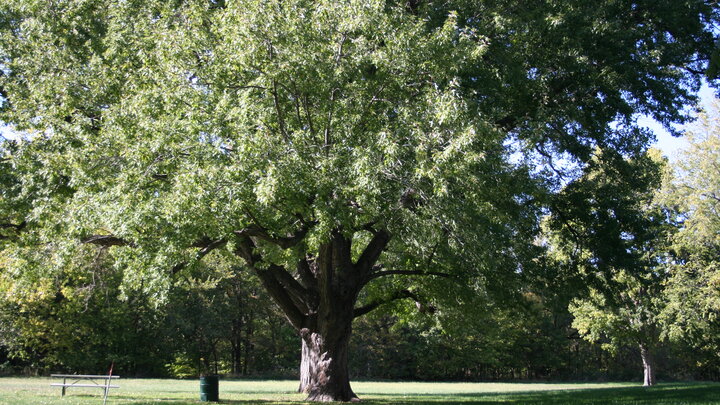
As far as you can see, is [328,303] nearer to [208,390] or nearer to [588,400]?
[208,390]

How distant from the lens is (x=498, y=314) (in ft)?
69.9

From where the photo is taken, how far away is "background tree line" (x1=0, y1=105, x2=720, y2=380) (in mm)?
15734

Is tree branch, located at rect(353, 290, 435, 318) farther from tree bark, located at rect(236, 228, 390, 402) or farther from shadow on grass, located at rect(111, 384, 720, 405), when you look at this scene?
shadow on grass, located at rect(111, 384, 720, 405)

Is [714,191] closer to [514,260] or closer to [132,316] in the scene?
[514,260]

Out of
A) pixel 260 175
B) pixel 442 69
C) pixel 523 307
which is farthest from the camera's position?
pixel 523 307

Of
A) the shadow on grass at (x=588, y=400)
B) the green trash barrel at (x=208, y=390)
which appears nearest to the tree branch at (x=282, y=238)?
the shadow on grass at (x=588, y=400)

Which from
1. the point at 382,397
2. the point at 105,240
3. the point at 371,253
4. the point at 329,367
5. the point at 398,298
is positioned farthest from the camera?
the point at 382,397

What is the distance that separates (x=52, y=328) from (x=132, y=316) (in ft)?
40.8

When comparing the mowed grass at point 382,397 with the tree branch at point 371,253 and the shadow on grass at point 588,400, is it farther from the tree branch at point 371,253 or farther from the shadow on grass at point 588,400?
the tree branch at point 371,253

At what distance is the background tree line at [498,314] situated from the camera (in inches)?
619

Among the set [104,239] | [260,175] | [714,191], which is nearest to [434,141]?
[260,175]

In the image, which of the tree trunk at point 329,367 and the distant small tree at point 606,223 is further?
the tree trunk at point 329,367

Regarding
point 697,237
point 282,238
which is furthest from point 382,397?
point 697,237

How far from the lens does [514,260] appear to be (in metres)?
15.2
